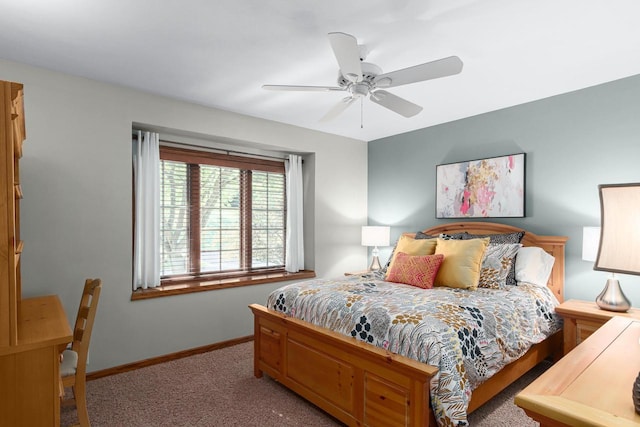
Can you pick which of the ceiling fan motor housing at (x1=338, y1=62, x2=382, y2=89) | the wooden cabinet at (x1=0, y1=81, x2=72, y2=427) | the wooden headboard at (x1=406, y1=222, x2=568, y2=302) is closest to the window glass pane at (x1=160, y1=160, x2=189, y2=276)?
the wooden cabinet at (x1=0, y1=81, x2=72, y2=427)

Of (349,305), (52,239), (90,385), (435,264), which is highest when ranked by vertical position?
(52,239)

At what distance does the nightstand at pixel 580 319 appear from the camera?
256 centimetres

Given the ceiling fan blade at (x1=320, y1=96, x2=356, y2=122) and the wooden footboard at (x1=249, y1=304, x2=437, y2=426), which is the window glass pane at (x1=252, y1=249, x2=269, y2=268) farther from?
the ceiling fan blade at (x1=320, y1=96, x2=356, y2=122)

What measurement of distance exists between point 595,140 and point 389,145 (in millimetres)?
2262

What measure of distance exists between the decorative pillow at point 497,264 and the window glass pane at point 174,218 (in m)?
2.92

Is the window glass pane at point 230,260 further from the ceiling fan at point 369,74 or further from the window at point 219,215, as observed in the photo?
the ceiling fan at point 369,74

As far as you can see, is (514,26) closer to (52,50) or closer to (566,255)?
(566,255)

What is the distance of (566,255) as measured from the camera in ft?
10.4

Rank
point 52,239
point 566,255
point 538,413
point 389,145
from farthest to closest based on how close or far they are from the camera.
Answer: point 389,145, point 566,255, point 52,239, point 538,413

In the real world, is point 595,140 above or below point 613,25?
below

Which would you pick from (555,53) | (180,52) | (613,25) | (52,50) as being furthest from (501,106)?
(52,50)

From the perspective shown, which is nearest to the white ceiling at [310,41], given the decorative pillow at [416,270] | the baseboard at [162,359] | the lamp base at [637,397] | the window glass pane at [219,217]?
the window glass pane at [219,217]

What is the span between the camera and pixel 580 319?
2678 millimetres

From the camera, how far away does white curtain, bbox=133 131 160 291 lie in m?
3.32
